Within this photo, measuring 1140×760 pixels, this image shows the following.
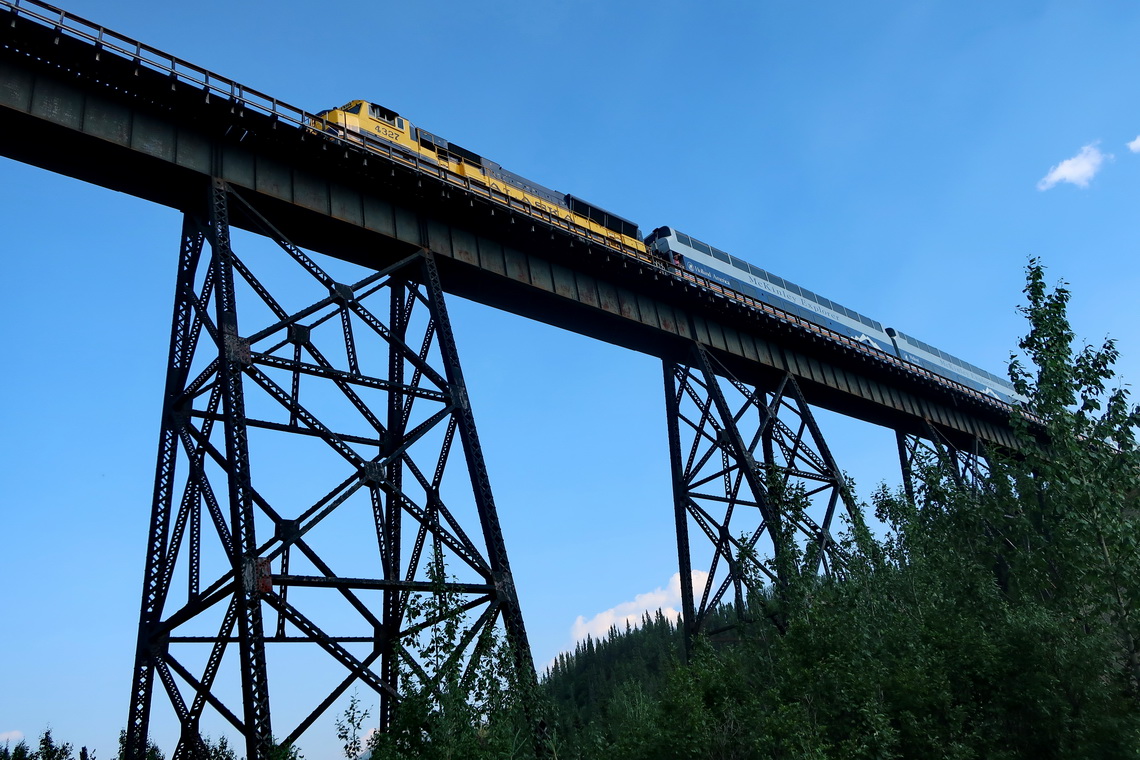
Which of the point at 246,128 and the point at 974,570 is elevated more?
the point at 246,128

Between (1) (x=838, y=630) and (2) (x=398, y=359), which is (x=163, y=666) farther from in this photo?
(1) (x=838, y=630)

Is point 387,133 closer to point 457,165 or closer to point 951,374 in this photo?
point 457,165

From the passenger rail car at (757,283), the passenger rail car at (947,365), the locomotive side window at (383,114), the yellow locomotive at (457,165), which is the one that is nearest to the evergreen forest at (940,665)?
the yellow locomotive at (457,165)

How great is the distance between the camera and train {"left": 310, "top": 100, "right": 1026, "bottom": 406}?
22289 mm

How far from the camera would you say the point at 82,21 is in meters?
15.8

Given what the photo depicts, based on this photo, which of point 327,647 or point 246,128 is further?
point 246,128

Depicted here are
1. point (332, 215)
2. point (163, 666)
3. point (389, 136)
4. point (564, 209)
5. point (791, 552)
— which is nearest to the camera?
point (163, 666)

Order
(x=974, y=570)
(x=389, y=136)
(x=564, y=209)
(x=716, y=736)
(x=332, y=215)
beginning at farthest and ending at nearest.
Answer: (x=564, y=209) < (x=974, y=570) < (x=389, y=136) < (x=332, y=215) < (x=716, y=736)

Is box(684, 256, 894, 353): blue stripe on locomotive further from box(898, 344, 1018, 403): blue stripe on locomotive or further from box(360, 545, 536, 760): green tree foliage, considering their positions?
box(360, 545, 536, 760): green tree foliage

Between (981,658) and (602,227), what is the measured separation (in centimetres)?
1750

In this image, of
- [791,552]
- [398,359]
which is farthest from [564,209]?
[791,552]

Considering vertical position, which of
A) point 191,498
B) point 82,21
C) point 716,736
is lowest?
point 716,736

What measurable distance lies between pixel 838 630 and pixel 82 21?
60.3 feet

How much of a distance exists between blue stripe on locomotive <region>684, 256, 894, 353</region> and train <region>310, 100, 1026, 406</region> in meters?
0.04
